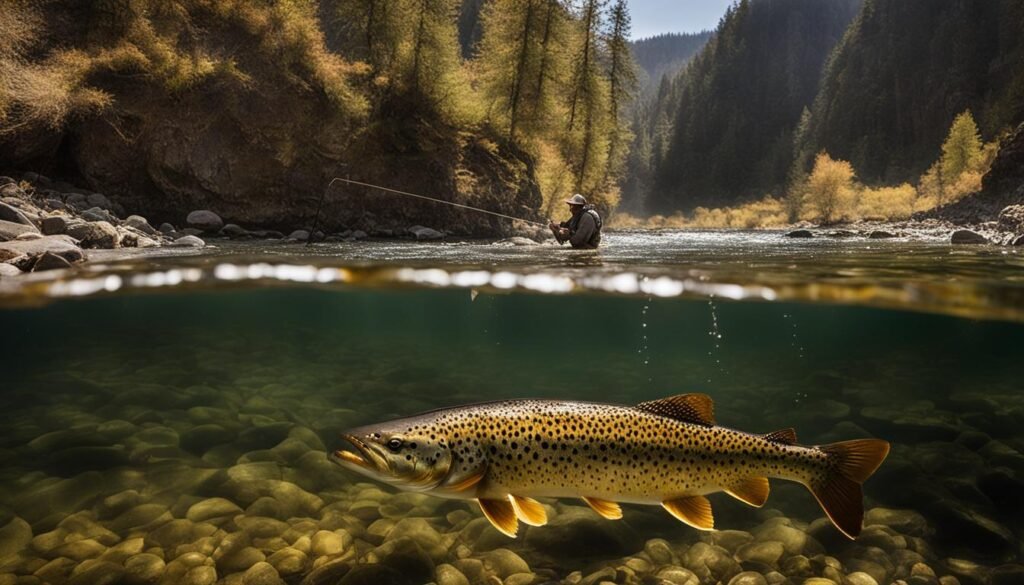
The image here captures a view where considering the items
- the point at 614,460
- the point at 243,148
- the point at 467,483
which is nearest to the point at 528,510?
the point at 467,483

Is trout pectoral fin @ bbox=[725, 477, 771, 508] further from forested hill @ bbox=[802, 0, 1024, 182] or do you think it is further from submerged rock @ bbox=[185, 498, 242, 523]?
forested hill @ bbox=[802, 0, 1024, 182]

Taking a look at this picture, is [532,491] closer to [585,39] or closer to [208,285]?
[208,285]

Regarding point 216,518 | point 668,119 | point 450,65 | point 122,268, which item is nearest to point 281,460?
point 216,518

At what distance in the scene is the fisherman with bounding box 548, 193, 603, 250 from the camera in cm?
1411

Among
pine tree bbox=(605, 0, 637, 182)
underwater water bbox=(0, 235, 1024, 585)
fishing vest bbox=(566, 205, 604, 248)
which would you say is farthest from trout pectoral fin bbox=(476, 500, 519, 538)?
pine tree bbox=(605, 0, 637, 182)

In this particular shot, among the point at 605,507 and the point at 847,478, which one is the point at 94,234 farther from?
the point at 847,478

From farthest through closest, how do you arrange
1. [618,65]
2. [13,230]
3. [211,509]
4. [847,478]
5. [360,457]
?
[618,65] < [13,230] < [211,509] < [847,478] < [360,457]

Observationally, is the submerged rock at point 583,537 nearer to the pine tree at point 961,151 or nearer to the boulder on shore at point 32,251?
the boulder on shore at point 32,251

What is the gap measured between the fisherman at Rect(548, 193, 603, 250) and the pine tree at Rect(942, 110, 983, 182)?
60.3 metres

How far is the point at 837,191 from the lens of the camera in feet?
203

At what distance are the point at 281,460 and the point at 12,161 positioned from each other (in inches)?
814

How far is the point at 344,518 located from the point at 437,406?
5.33 feet

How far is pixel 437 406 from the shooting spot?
6531 mm

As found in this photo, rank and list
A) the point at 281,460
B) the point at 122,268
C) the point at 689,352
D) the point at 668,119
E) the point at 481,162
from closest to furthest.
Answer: the point at 281,460
the point at 122,268
the point at 689,352
the point at 481,162
the point at 668,119
